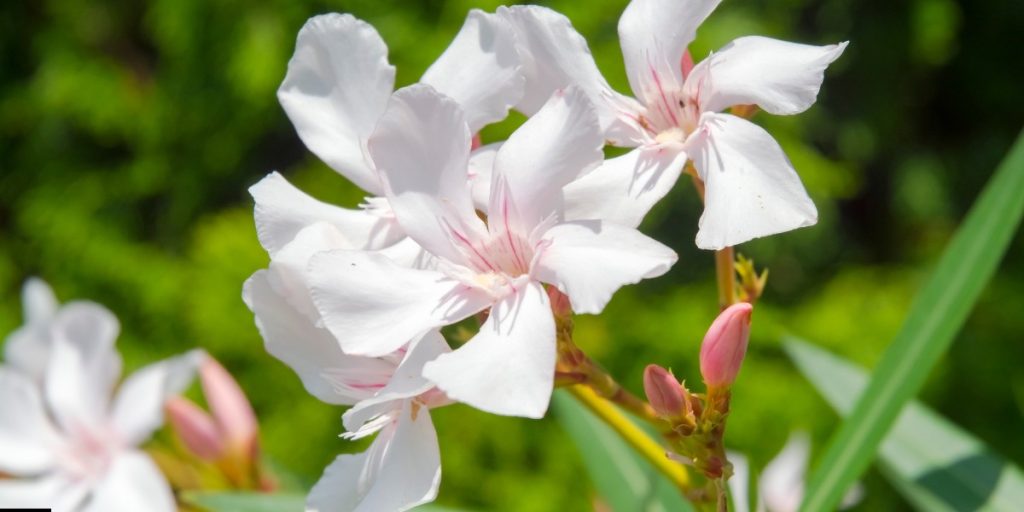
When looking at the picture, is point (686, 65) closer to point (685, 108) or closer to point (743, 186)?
point (685, 108)

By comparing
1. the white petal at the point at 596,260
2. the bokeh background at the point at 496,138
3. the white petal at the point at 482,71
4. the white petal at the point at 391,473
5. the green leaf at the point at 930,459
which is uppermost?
the white petal at the point at 482,71

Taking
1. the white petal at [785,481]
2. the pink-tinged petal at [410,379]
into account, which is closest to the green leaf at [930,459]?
the white petal at [785,481]

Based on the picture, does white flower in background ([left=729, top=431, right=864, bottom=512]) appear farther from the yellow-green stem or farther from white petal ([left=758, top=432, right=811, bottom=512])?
the yellow-green stem

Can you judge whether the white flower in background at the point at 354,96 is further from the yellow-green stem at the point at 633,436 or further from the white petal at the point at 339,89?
the yellow-green stem at the point at 633,436

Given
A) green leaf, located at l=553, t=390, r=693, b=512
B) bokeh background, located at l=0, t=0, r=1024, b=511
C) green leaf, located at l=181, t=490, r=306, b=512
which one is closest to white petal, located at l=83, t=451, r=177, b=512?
green leaf, located at l=181, t=490, r=306, b=512

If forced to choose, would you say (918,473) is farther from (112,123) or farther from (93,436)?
(112,123)
